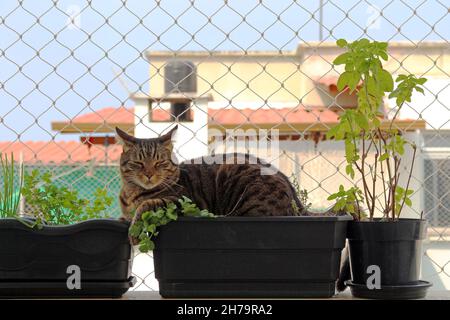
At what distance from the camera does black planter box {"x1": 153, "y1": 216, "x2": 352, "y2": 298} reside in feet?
3.63

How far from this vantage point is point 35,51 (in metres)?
1.39

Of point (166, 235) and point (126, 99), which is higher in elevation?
point (126, 99)

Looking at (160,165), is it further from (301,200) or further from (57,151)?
(57,151)

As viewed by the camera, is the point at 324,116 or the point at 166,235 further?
the point at 324,116

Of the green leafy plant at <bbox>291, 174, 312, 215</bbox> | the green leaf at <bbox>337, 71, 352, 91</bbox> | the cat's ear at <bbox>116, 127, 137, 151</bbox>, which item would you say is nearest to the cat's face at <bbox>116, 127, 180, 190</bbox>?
the cat's ear at <bbox>116, 127, 137, 151</bbox>

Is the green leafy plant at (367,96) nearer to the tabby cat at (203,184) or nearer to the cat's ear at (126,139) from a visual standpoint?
the tabby cat at (203,184)

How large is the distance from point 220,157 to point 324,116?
549cm

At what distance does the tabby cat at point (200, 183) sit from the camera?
123 cm
